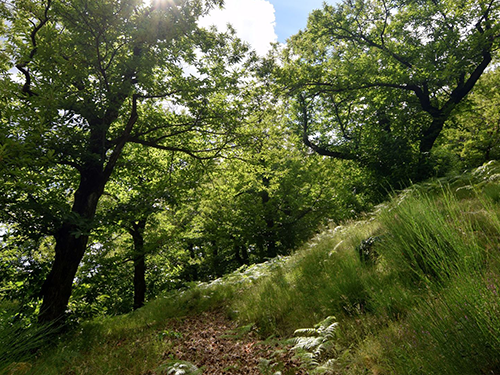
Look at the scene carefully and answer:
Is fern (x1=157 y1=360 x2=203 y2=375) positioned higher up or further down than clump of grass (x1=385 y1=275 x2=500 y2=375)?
further down

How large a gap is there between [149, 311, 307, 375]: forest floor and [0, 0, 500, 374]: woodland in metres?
0.37

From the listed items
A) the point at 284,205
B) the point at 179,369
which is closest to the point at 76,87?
the point at 179,369

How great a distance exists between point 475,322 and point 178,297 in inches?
327

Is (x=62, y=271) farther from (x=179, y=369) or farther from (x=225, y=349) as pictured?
(x=225, y=349)

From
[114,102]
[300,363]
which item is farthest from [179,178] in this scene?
[300,363]

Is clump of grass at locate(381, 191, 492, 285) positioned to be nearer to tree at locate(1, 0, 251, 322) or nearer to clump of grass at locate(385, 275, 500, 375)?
clump of grass at locate(385, 275, 500, 375)

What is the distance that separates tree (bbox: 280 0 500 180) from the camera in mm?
→ 12195

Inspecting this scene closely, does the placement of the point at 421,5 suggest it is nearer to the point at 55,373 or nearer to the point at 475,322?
the point at 475,322

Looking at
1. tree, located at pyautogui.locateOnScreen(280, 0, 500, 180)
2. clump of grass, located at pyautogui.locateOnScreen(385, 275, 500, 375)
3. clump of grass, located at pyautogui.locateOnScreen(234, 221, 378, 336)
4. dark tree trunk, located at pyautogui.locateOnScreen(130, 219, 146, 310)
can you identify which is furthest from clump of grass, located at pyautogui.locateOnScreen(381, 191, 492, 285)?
dark tree trunk, located at pyautogui.locateOnScreen(130, 219, 146, 310)

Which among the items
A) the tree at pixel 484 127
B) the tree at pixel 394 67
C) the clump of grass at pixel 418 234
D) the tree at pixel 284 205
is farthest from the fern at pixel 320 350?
the tree at pixel 484 127

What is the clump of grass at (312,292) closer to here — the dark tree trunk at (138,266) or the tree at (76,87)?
the tree at (76,87)

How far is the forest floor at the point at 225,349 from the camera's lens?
11.8 feet

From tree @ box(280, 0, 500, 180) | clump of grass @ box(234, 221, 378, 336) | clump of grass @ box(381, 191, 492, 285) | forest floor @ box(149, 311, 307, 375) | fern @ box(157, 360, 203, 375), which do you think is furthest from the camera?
tree @ box(280, 0, 500, 180)

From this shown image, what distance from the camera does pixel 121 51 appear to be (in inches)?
272
